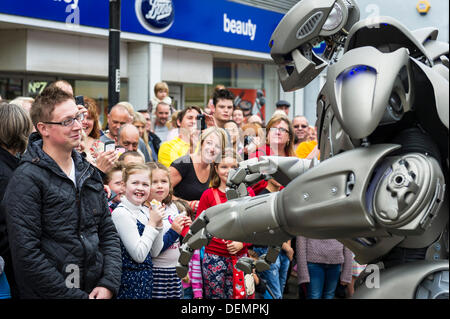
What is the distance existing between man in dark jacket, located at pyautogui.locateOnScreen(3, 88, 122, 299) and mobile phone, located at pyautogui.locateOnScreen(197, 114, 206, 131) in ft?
8.62

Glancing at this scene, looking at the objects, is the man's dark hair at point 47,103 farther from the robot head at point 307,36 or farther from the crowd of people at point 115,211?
the robot head at point 307,36

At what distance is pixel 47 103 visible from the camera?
2928 millimetres

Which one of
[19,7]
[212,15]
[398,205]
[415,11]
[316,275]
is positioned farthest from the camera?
[212,15]

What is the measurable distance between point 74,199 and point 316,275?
9.14 ft

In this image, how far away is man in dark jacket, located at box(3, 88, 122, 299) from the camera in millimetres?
2715

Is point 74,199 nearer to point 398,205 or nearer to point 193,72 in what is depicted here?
point 398,205

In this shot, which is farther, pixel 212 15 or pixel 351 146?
pixel 212 15

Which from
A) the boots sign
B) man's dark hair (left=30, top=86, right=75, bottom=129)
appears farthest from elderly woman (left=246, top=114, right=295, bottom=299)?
the boots sign

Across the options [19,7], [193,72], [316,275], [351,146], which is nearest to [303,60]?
[351,146]

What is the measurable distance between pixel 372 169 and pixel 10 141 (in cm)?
217

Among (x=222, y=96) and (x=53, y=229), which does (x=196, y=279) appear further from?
(x=222, y=96)

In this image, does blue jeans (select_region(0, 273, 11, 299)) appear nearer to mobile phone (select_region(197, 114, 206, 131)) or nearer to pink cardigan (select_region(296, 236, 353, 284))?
pink cardigan (select_region(296, 236, 353, 284))

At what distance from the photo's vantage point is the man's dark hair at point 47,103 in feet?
9.55

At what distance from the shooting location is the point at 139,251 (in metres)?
3.42
